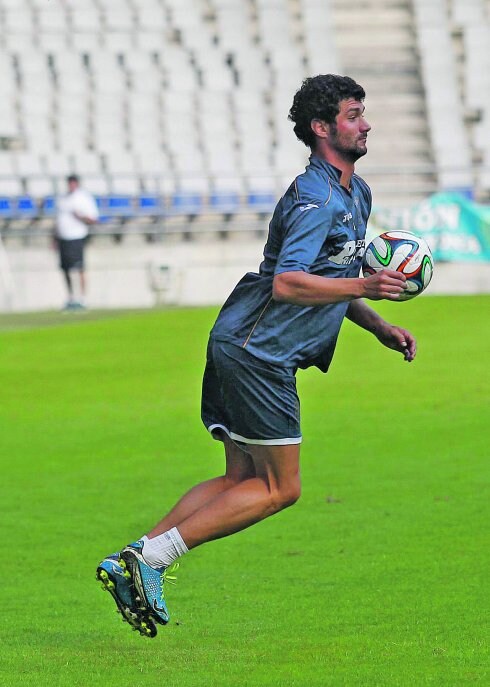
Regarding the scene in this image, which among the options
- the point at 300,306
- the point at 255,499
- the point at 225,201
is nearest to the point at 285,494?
the point at 255,499

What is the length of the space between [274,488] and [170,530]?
43 centimetres

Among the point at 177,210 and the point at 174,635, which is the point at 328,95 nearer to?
the point at 174,635

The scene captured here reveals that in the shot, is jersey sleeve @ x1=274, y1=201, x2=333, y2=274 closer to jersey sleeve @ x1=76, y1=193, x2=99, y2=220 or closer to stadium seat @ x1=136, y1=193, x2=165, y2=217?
jersey sleeve @ x1=76, y1=193, x2=99, y2=220

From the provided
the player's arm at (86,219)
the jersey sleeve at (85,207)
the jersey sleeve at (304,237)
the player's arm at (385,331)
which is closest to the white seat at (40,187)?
the jersey sleeve at (85,207)

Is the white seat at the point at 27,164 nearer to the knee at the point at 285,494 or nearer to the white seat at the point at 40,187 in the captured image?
the white seat at the point at 40,187

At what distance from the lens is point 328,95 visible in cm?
518

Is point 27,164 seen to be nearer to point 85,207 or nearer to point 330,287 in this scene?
point 85,207

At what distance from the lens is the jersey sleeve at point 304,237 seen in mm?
4938

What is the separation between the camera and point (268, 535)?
7691mm

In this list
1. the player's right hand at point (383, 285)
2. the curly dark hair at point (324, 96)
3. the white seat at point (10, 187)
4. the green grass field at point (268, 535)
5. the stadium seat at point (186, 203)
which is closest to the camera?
the player's right hand at point (383, 285)

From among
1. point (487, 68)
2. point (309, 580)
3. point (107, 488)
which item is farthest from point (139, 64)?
point (309, 580)

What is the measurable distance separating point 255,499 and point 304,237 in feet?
3.36

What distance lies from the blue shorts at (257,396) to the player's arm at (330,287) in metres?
0.37

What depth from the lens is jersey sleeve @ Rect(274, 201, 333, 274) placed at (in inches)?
194
